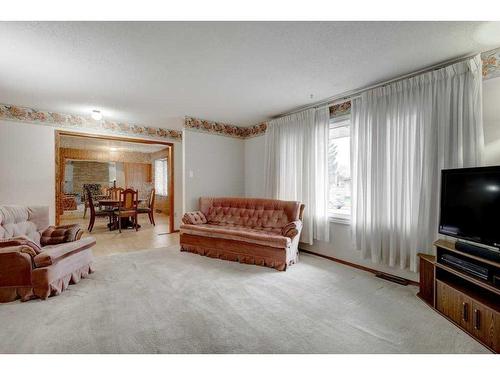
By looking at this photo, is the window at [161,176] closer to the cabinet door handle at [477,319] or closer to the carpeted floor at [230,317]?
the carpeted floor at [230,317]

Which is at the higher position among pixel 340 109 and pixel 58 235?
pixel 340 109

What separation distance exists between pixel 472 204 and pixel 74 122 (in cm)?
585

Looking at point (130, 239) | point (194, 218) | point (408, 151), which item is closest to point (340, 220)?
point (408, 151)

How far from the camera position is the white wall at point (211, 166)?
453 cm

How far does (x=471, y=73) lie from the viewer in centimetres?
226

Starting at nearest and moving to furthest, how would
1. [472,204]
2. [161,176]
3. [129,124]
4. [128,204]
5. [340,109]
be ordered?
[472,204] < [340,109] < [129,124] < [128,204] < [161,176]

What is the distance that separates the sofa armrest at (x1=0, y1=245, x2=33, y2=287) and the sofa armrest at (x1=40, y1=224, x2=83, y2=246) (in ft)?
2.22

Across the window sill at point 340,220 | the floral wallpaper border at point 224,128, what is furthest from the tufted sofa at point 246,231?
the floral wallpaper border at point 224,128

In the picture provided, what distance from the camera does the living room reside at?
1812 mm

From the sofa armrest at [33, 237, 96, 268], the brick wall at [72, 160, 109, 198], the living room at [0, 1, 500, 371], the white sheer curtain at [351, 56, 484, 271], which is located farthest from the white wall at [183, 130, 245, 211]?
the brick wall at [72, 160, 109, 198]

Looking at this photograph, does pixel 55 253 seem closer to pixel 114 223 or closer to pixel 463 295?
pixel 463 295

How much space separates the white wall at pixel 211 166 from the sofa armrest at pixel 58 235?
1810 millimetres

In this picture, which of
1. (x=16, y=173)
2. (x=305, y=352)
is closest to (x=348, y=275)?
(x=305, y=352)

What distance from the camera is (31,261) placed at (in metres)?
2.33
